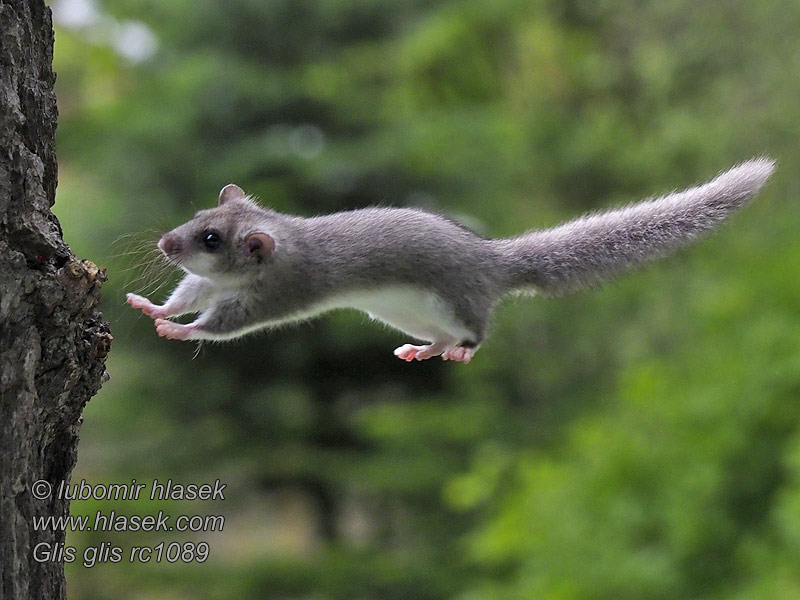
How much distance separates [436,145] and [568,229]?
6103 millimetres

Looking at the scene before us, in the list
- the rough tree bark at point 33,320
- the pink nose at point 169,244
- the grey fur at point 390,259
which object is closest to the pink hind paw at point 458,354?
the grey fur at point 390,259

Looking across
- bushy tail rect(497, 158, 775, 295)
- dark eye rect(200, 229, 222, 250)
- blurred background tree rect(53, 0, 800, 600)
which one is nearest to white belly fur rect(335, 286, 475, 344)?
bushy tail rect(497, 158, 775, 295)

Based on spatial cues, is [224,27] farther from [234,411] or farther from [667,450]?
[667,450]

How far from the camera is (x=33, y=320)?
2.20m

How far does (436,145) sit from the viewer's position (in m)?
9.19

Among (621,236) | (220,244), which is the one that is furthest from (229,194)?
(621,236)

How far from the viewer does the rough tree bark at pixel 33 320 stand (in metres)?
2.16

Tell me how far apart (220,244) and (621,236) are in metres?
1.27

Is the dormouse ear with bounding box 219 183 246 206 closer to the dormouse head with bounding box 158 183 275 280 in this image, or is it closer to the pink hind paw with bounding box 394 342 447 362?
the dormouse head with bounding box 158 183 275 280

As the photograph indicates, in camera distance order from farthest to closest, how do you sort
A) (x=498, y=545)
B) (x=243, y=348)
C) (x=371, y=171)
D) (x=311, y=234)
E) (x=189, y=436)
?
(x=189, y=436) < (x=243, y=348) < (x=371, y=171) < (x=498, y=545) < (x=311, y=234)

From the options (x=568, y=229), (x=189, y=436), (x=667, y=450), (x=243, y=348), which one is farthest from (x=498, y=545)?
(x=568, y=229)

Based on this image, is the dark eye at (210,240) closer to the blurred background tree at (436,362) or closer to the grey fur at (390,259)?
the grey fur at (390,259)

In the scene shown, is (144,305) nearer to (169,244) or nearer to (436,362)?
(169,244)

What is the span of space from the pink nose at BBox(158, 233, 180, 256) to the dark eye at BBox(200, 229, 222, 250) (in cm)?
9
